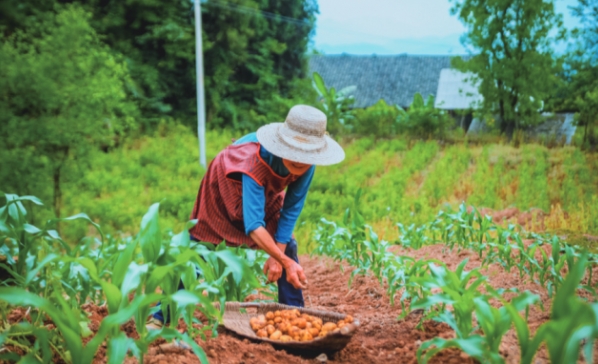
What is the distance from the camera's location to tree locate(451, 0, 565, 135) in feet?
12.6

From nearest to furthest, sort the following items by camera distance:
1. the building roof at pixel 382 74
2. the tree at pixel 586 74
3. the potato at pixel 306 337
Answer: the potato at pixel 306 337
the tree at pixel 586 74
the building roof at pixel 382 74

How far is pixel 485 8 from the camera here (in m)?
4.13

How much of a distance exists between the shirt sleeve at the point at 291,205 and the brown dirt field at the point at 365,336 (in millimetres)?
404

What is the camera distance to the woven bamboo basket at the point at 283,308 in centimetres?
148

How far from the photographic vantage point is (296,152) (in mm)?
1714

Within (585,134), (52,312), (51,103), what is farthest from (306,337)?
(51,103)

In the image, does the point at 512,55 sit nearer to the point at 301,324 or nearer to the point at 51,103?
the point at 301,324

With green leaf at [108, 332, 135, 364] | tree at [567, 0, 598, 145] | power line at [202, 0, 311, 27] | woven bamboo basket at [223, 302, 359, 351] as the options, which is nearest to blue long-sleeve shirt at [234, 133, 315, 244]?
woven bamboo basket at [223, 302, 359, 351]

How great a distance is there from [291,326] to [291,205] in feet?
1.60

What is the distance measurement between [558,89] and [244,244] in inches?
109

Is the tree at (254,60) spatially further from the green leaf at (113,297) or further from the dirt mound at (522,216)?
the green leaf at (113,297)

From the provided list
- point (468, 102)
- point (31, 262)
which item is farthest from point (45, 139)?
point (468, 102)

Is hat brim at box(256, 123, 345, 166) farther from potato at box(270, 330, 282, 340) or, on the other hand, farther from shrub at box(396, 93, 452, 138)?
shrub at box(396, 93, 452, 138)

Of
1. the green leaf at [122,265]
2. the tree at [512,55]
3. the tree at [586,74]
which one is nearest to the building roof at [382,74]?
the tree at [512,55]
